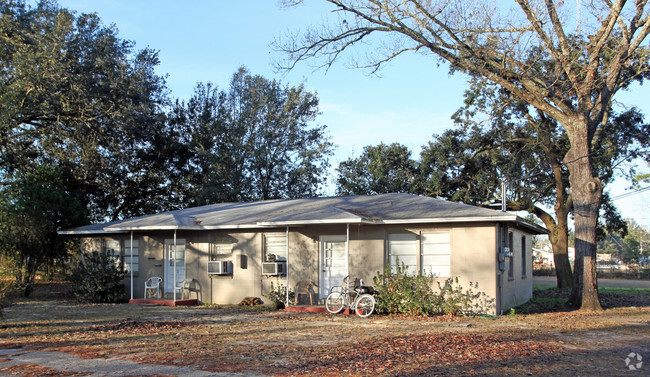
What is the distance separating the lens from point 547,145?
2345cm

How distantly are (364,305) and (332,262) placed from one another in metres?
2.17

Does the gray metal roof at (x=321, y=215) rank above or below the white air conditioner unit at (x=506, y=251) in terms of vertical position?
above

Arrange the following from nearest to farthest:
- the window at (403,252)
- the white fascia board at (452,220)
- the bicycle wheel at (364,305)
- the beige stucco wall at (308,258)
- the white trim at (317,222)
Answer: the white fascia board at (452,220), the white trim at (317,222), the bicycle wheel at (364,305), the beige stucco wall at (308,258), the window at (403,252)

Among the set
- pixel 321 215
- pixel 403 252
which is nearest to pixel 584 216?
pixel 403 252

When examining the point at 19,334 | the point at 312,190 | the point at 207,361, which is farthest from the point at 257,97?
the point at 207,361

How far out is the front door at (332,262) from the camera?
15154 millimetres

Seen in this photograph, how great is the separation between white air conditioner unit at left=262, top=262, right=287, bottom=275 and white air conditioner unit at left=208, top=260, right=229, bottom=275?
1322 millimetres

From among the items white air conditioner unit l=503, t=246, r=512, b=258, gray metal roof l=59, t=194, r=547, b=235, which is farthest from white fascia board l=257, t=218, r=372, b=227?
white air conditioner unit l=503, t=246, r=512, b=258

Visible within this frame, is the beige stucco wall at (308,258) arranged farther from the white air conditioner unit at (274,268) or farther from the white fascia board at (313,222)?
the white fascia board at (313,222)

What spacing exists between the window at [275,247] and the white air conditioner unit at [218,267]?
4.03 ft

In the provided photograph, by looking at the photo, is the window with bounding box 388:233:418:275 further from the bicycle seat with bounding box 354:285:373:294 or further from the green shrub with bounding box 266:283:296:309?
the green shrub with bounding box 266:283:296:309

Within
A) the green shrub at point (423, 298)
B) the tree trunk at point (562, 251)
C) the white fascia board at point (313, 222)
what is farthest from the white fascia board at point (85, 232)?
the tree trunk at point (562, 251)

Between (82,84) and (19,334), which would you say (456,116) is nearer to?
(82,84)

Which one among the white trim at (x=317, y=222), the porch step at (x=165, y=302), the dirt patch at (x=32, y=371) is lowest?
the porch step at (x=165, y=302)
